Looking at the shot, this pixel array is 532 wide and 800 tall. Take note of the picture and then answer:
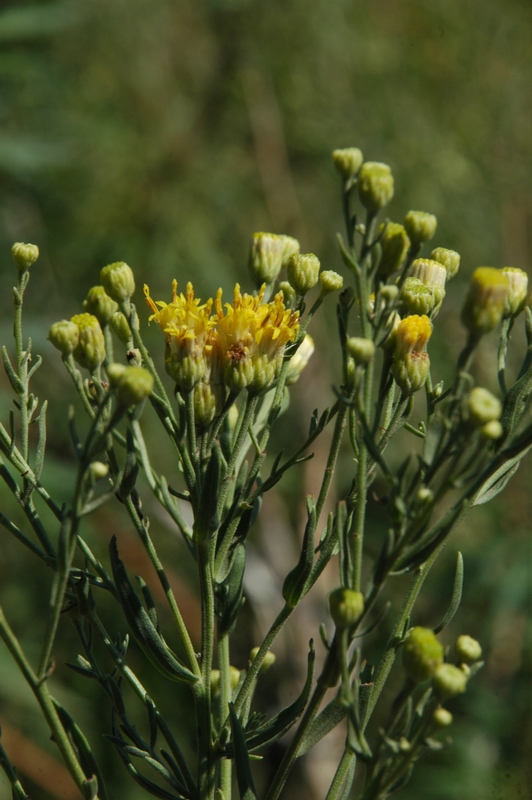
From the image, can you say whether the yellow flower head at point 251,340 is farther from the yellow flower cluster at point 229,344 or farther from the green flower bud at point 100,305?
the green flower bud at point 100,305

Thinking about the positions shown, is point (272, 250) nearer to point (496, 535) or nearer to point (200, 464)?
point (200, 464)

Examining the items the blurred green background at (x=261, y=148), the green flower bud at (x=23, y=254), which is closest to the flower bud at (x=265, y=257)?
the green flower bud at (x=23, y=254)

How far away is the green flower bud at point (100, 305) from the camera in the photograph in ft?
4.10

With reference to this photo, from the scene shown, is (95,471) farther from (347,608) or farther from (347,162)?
(347,162)

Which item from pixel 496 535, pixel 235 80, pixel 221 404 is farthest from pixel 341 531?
pixel 235 80

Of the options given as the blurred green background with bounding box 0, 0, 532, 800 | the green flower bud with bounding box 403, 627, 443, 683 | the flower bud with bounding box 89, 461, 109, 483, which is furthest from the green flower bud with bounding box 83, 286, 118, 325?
the blurred green background with bounding box 0, 0, 532, 800

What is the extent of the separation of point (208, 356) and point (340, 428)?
218 millimetres

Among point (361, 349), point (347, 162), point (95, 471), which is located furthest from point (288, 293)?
point (95, 471)

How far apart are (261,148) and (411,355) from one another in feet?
11.7

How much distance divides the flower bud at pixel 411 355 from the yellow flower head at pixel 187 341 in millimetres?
257

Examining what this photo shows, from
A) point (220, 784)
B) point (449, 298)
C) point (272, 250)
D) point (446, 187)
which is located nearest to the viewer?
point (220, 784)

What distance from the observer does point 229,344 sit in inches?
44.6

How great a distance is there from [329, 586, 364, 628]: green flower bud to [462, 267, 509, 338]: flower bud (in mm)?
306

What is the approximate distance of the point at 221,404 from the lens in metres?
1.15
